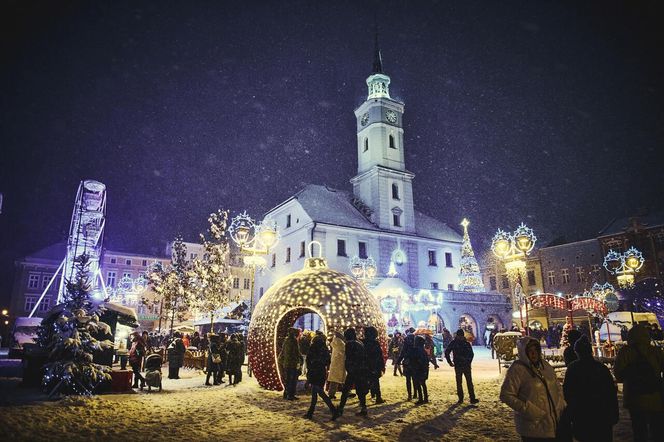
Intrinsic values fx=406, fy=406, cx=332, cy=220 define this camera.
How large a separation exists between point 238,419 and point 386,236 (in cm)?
3285

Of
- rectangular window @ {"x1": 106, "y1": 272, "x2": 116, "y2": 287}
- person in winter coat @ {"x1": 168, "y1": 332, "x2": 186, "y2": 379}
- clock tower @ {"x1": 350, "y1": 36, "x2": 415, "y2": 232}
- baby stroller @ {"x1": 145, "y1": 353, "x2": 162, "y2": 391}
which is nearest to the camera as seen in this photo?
baby stroller @ {"x1": 145, "y1": 353, "x2": 162, "y2": 391}

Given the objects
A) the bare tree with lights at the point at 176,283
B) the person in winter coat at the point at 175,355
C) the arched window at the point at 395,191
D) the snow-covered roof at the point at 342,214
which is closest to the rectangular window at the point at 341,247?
the snow-covered roof at the point at 342,214

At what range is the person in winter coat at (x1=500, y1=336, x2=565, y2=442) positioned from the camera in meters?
4.00

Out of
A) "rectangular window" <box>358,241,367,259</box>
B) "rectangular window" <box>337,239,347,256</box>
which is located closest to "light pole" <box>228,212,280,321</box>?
"rectangular window" <box>337,239,347,256</box>

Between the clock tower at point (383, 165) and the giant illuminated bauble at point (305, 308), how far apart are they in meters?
28.8

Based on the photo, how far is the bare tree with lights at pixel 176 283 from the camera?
110ft

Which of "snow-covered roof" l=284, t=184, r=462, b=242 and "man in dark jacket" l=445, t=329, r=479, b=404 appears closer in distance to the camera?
"man in dark jacket" l=445, t=329, r=479, b=404

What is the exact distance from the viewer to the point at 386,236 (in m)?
40.1

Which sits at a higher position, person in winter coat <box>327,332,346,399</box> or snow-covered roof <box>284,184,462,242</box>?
snow-covered roof <box>284,184,462,242</box>

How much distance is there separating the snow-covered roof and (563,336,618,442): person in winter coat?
32253 mm

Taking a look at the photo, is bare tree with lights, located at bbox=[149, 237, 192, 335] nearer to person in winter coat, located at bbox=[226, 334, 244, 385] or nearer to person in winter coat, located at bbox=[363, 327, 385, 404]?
person in winter coat, located at bbox=[226, 334, 244, 385]

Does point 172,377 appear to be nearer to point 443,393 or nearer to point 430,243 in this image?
point 443,393

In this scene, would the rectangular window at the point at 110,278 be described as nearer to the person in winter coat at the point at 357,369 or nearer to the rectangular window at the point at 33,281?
the rectangular window at the point at 33,281

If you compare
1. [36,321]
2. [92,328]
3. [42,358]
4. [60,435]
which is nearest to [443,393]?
[60,435]
